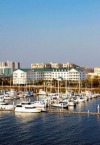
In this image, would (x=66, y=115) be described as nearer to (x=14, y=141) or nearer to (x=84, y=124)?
(x=84, y=124)

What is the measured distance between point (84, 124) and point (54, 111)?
512 cm

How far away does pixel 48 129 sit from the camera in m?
20.5

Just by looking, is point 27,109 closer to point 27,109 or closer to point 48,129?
point 27,109

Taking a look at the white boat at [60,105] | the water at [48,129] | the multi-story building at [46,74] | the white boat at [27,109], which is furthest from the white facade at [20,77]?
the water at [48,129]

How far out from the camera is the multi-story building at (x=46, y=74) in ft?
226

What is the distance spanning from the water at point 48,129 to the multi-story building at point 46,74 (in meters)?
42.5

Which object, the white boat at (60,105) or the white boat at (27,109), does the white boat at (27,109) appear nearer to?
the white boat at (27,109)

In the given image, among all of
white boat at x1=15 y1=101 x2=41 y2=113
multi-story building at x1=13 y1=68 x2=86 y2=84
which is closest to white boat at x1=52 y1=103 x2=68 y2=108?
white boat at x1=15 y1=101 x2=41 y2=113

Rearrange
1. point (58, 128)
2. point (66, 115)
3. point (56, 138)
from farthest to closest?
point (66, 115) → point (58, 128) → point (56, 138)

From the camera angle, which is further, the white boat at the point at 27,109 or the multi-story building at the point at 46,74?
the multi-story building at the point at 46,74

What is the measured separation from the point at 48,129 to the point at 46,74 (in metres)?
54.0

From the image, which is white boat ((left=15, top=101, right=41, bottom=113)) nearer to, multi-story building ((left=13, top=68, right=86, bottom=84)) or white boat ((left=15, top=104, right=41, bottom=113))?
white boat ((left=15, top=104, right=41, bottom=113))

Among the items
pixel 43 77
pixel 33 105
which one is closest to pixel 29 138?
pixel 33 105

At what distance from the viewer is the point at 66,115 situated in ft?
83.1
